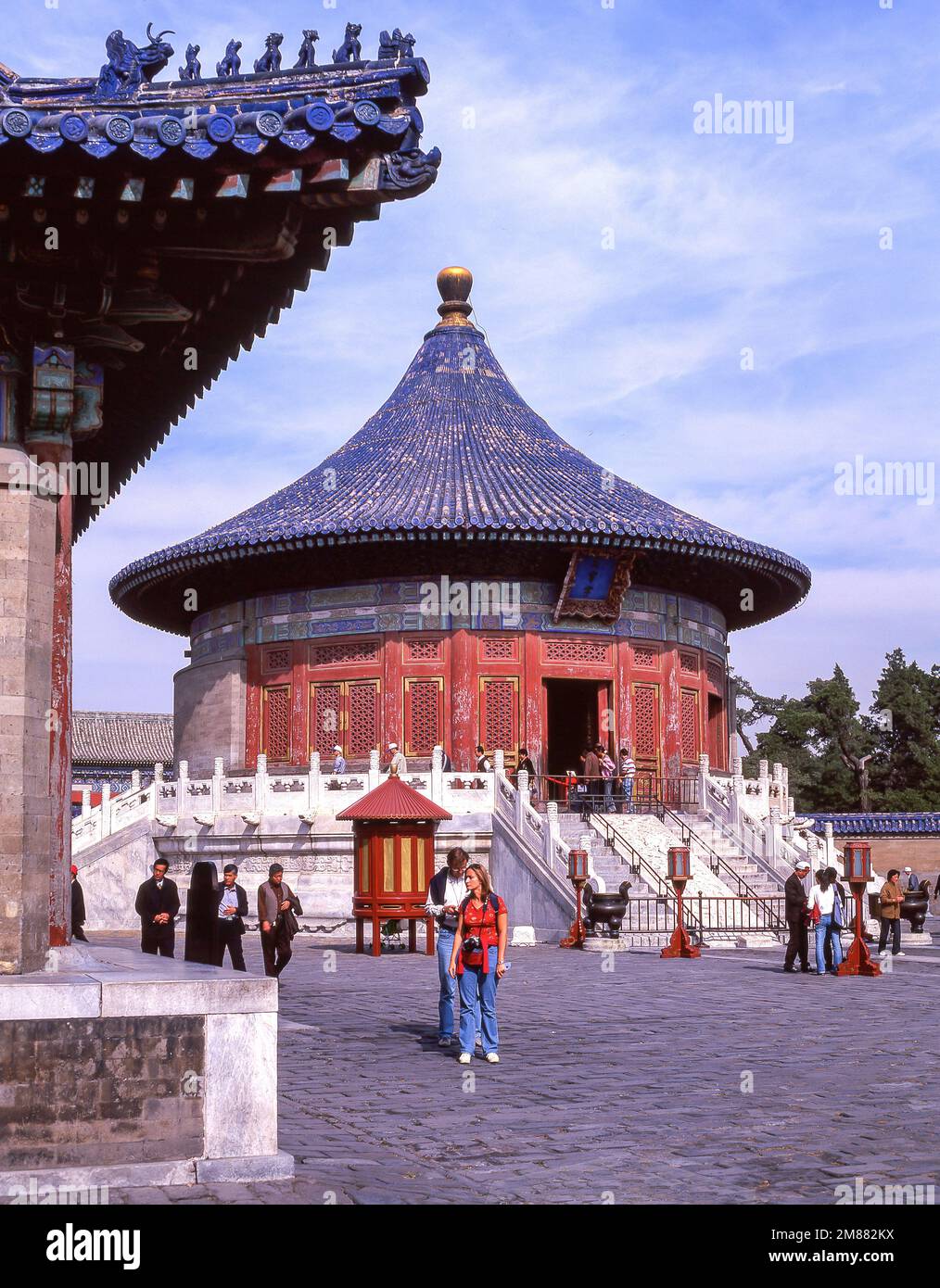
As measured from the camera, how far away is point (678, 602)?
1328 inches

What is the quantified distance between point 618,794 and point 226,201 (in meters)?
23.5

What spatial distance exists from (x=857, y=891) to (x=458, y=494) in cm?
1546

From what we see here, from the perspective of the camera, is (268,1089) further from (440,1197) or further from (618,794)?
Answer: (618,794)

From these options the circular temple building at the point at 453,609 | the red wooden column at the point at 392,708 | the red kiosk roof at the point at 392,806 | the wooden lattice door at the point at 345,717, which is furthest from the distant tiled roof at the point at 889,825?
the red kiosk roof at the point at 392,806

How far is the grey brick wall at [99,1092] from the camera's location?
21.6 feet

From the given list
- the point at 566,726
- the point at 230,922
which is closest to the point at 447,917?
the point at 230,922

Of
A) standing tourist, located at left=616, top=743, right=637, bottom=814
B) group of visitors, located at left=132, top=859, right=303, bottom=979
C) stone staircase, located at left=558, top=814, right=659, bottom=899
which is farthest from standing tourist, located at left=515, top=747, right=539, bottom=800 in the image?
group of visitors, located at left=132, top=859, right=303, bottom=979

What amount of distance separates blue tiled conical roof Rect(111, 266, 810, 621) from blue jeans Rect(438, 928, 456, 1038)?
1867cm

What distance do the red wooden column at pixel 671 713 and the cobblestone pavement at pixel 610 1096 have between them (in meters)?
15.3

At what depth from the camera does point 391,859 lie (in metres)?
22.0

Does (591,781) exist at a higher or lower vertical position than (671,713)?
lower

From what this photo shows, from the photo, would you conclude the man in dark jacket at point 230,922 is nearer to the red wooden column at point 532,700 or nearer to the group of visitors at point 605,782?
the group of visitors at point 605,782

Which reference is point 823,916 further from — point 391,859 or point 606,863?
point 606,863
